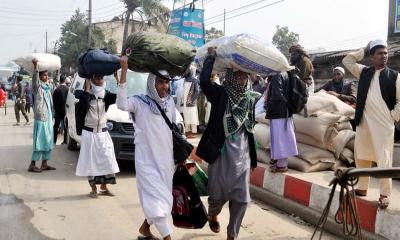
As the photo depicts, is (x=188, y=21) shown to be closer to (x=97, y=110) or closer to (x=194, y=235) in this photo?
(x=97, y=110)

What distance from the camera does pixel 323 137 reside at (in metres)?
6.39

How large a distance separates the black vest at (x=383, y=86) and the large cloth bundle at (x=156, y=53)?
1.91 meters

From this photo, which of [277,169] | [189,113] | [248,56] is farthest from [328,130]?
[189,113]

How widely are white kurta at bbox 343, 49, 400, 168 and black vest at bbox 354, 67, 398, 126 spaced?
0.10 feet

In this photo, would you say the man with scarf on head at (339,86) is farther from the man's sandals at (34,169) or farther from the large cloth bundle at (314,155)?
the man's sandals at (34,169)

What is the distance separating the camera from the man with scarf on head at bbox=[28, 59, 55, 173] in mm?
7543

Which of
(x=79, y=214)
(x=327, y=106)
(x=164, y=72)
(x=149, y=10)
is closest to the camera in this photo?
(x=164, y=72)

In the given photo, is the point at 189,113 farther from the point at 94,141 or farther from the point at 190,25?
the point at 190,25

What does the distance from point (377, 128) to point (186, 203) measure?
2.11m

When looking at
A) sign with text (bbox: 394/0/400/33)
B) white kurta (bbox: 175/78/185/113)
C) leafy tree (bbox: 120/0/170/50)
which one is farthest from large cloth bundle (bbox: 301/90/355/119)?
leafy tree (bbox: 120/0/170/50)

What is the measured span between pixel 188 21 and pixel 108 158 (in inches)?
419

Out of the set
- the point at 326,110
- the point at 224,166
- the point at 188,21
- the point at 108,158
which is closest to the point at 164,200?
the point at 224,166

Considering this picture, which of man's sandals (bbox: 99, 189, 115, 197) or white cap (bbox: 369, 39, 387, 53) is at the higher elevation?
white cap (bbox: 369, 39, 387, 53)

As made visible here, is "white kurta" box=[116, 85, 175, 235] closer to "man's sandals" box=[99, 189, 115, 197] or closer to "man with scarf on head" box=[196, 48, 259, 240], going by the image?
"man with scarf on head" box=[196, 48, 259, 240]
